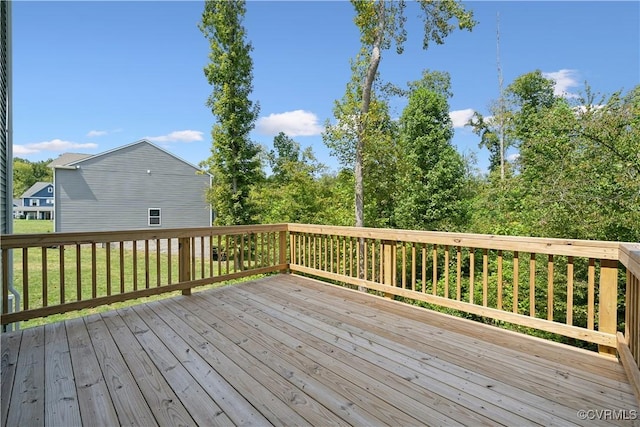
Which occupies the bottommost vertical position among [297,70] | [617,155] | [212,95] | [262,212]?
[262,212]

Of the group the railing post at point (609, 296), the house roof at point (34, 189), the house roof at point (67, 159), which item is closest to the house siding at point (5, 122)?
the railing post at point (609, 296)

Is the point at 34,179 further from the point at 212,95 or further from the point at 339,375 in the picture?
the point at 339,375

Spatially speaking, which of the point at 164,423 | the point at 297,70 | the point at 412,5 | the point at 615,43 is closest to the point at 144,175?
the point at 297,70

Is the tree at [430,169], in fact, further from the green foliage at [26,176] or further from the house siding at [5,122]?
the green foliage at [26,176]

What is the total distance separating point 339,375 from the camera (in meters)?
2.06

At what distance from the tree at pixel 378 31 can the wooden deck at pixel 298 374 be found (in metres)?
5.22

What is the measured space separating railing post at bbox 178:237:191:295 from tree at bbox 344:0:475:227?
4633 millimetres

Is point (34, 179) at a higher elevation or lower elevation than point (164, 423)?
higher

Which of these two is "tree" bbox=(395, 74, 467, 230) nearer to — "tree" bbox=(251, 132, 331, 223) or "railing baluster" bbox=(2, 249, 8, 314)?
"tree" bbox=(251, 132, 331, 223)

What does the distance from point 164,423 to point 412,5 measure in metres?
9.01

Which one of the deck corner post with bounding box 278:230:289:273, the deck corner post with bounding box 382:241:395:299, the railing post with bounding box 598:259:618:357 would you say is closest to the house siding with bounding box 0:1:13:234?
the deck corner post with bounding box 278:230:289:273

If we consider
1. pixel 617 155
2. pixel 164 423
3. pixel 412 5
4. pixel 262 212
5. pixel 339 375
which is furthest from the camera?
pixel 262 212

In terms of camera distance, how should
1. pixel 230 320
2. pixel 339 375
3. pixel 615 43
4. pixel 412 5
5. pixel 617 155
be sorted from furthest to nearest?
pixel 615 43 < pixel 412 5 < pixel 617 155 < pixel 230 320 < pixel 339 375

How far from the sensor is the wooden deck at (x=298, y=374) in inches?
65.2
